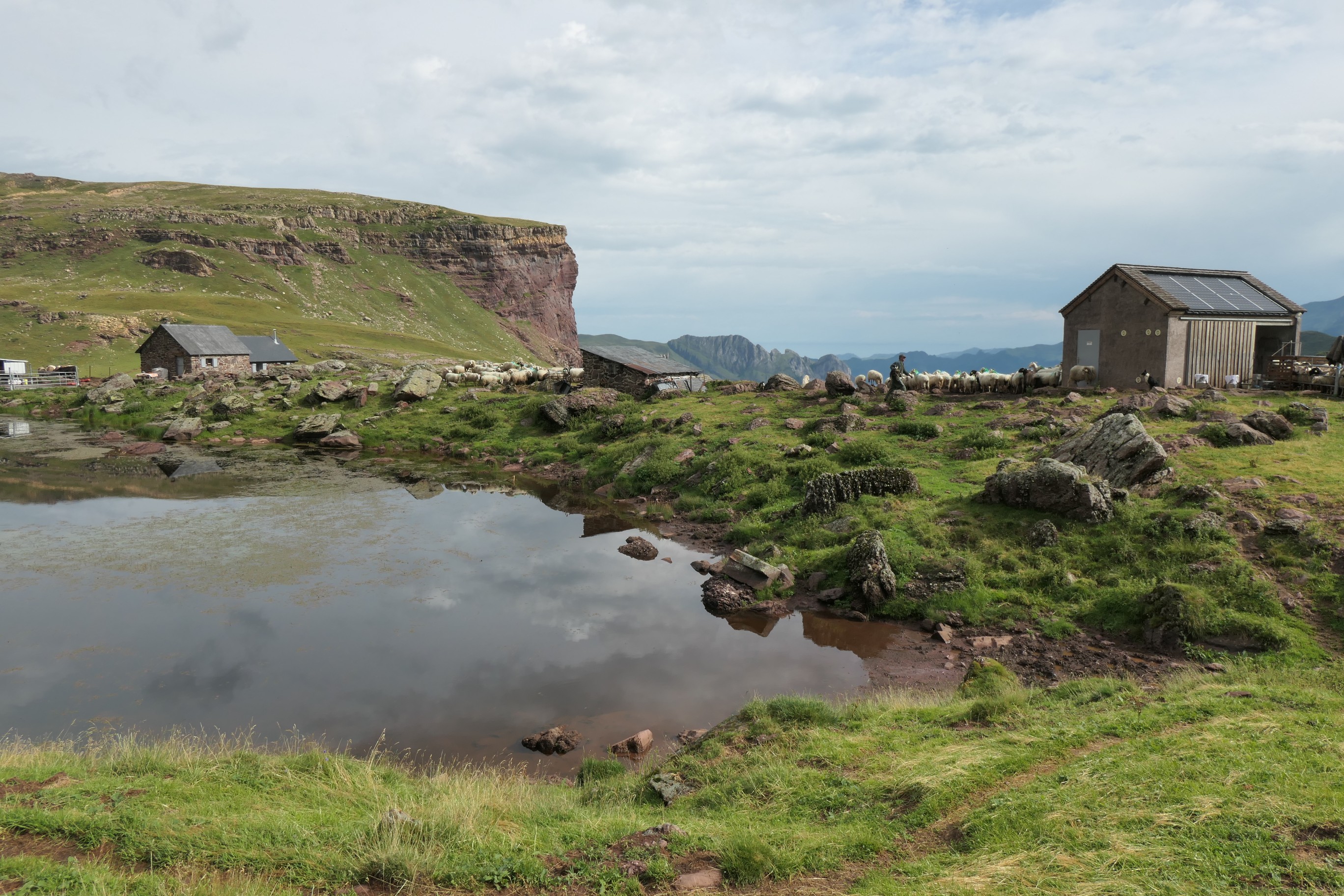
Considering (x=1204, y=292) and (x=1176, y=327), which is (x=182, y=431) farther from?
(x=1204, y=292)

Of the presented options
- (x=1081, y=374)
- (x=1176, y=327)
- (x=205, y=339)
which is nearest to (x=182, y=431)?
(x=205, y=339)

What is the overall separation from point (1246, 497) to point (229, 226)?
199 metres

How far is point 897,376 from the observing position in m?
38.2

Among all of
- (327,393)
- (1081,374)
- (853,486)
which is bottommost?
(853,486)

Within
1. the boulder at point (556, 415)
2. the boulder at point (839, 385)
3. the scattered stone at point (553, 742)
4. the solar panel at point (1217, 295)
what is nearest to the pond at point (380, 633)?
the scattered stone at point (553, 742)

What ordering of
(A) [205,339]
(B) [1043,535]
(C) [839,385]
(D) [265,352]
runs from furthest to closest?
(D) [265,352] → (A) [205,339] → (C) [839,385] → (B) [1043,535]

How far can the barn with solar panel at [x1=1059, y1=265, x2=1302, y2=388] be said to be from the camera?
3247cm

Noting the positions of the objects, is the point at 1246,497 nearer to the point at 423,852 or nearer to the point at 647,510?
the point at 647,510

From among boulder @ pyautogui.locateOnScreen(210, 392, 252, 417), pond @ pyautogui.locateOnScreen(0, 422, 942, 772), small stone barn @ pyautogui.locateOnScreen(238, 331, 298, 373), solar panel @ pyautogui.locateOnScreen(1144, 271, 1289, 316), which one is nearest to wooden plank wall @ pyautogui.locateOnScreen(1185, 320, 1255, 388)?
solar panel @ pyautogui.locateOnScreen(1144, 271, 1289, 316)

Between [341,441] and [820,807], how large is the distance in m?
40.2

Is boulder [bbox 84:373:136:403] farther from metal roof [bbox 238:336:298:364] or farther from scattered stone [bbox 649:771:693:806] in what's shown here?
scattered stone [bbox 649:771:693:806]

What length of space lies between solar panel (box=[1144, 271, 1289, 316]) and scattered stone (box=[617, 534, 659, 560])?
2776cm

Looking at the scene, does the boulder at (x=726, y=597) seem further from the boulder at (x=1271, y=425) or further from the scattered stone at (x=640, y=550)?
the boulder at (x=1271, y=425)

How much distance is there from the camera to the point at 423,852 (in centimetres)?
716
